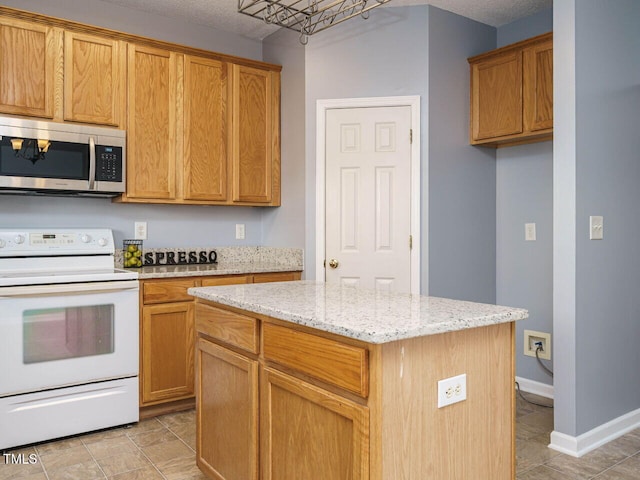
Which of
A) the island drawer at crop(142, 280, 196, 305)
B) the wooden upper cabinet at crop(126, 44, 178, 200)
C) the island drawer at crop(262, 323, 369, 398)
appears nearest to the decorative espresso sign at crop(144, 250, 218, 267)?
the wooden upper cabinet at crop(126, 44, 178, 200)

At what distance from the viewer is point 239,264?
155 inches

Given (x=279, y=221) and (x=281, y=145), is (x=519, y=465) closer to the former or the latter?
(x=279, y=221)

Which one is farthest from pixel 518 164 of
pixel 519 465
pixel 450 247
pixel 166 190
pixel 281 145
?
pixel 166 190

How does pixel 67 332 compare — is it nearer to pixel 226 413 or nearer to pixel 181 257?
pixel 181 257

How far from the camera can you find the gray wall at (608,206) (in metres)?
2.64

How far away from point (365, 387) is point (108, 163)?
2507mm

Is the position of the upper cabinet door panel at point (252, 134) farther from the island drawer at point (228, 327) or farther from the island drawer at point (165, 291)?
the island drawer at point (228, 327)

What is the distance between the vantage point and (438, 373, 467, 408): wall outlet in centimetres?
147

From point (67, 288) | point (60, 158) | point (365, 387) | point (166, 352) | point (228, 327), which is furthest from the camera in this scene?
point (166, 352)

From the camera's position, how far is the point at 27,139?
9.61ft

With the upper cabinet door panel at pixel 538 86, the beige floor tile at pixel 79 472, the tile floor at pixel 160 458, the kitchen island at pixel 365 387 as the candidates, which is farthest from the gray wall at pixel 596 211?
the beige floor tile at pixel 79 472

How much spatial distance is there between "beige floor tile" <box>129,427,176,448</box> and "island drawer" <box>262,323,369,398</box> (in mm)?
1374

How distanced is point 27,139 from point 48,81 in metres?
0.38

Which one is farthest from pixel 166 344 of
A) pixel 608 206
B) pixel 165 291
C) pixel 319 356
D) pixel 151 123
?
pixel 608 206
